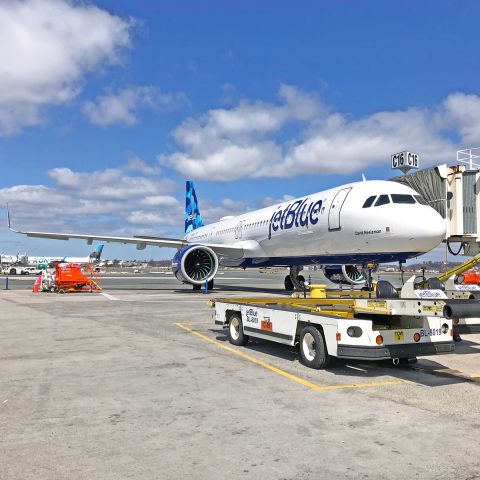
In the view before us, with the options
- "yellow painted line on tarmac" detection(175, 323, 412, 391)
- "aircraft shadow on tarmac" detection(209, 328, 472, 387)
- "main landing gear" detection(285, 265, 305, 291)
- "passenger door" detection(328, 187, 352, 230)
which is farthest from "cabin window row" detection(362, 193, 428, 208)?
"main landing gear" detection(285, 265, 305, 291)

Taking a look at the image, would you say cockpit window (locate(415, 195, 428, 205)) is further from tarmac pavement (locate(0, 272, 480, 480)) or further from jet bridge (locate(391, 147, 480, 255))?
tarmac pavement (locate(0, 272, 480, 480))

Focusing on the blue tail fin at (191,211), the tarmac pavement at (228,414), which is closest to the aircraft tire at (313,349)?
the tarmac pavement at (228,414)

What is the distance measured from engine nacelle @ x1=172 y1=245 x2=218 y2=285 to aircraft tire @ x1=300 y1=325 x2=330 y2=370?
17.8 metres

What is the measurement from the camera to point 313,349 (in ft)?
26.1

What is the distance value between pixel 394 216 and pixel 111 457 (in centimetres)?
1350

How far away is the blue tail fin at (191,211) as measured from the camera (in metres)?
41.6

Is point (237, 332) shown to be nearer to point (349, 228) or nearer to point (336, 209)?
point (349, 228)

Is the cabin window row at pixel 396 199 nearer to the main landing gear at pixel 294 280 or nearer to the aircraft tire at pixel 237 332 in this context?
the aircraft tire at pixel 237 332

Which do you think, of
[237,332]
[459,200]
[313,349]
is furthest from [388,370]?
[459,200]

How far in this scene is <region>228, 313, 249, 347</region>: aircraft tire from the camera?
994 centimetres

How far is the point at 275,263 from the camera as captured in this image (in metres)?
25.3

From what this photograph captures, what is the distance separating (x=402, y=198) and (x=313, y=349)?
399 inches

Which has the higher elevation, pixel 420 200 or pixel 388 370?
pixel 420 200

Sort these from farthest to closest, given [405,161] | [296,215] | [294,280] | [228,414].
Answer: [294,280]
[296,215]
[405,161]
[228,414]
